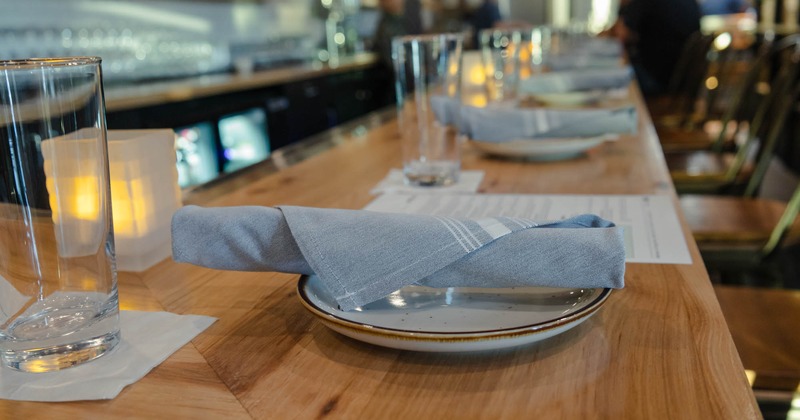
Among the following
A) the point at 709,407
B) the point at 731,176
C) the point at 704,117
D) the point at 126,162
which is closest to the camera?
the point at 709,407

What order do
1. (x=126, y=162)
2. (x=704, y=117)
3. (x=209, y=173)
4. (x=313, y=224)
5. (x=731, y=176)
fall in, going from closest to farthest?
(x=313, y=224) < (x=126, y=162) < (x=731, y=176) < (x=704, y=117) < (x=209, y=173)

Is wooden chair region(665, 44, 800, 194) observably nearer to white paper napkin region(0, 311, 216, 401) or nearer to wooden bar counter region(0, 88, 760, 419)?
wooden bar counter region(0, 88, 760, 419)

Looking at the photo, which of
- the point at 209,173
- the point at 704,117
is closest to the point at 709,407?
the point at 704,117

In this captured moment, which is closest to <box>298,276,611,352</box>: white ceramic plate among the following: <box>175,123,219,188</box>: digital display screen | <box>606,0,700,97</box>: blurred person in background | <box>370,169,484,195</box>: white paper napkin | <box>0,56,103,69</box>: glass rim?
<box>0,56,103,69</box>: glass rim

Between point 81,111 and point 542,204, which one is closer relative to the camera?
Answer: point 81,111

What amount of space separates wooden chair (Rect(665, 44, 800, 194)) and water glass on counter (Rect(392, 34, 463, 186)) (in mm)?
1000

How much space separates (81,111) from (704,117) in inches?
116

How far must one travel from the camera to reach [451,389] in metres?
0.45

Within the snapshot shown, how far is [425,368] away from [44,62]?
0.31 m

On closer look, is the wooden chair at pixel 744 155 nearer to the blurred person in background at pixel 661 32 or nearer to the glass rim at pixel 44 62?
the glass rim at pixel 44 62

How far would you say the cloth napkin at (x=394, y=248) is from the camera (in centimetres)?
51

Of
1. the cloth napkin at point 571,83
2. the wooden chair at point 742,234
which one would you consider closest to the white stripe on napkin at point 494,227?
the wooden chair at point 742,234

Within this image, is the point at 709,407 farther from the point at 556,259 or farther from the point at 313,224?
the point at 313,224

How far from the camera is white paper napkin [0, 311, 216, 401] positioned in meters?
0.47
